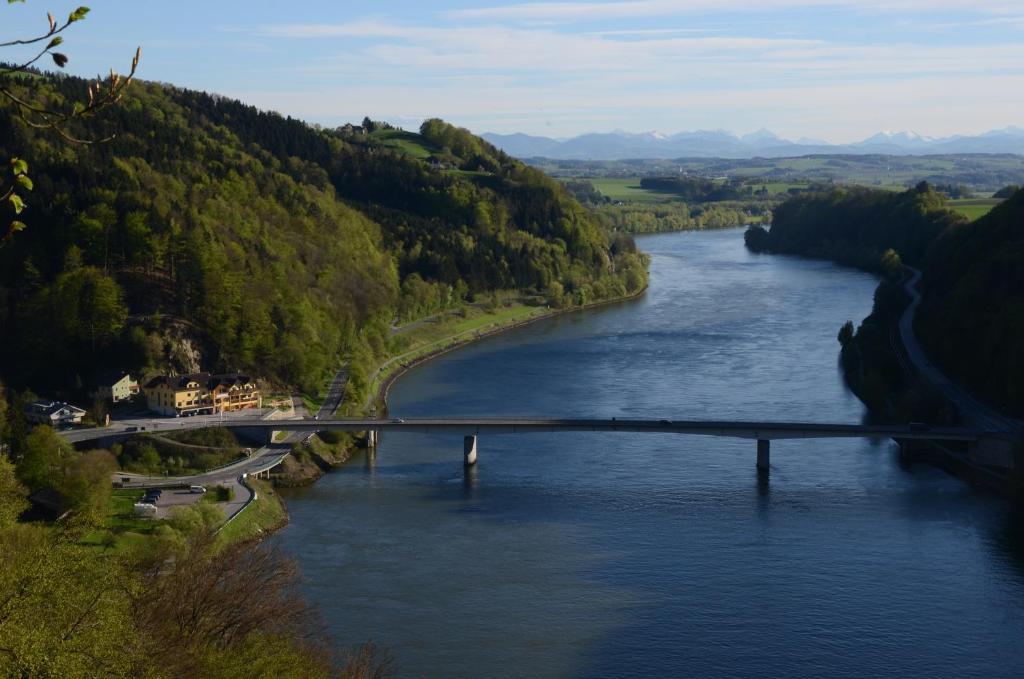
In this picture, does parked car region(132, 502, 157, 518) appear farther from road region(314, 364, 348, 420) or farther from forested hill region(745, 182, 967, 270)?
forested hill region(745, 182, 967, 270)

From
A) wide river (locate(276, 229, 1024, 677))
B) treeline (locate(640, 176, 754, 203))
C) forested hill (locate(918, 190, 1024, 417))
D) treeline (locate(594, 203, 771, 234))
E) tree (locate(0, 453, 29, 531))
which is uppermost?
treeline (locate(640, 176, 754, 203))

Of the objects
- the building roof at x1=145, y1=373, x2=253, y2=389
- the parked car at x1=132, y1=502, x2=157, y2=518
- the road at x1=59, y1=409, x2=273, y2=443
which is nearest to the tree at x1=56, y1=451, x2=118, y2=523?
the parked car at x1=132, y1=502, x2=157, y2=518

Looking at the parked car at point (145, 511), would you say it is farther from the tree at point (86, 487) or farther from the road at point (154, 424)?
the road at point (154, 424)

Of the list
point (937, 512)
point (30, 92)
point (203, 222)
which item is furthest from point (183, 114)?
point (937, 512)

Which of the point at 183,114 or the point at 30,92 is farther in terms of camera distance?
the point at 183,114

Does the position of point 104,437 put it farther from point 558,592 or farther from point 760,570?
point 760,570

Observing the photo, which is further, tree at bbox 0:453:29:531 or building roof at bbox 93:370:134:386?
building roof at bbox 93:370:134:386
